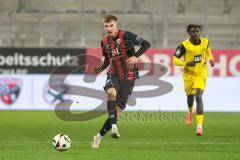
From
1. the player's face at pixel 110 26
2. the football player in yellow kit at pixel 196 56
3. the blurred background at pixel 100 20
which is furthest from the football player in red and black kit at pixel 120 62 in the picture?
the blurred background at pixel 100 20

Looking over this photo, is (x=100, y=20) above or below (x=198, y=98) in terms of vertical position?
above

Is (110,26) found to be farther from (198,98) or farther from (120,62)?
(198,98)

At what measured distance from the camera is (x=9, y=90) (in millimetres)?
22094

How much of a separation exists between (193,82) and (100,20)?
10627 mm

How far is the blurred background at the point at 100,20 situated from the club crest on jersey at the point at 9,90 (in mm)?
2100

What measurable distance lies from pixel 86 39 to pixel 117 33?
1372 centimetres

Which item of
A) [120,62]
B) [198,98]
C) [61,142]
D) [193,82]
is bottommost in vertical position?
[198,98]

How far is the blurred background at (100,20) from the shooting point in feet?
80.8

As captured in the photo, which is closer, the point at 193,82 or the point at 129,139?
the point at 129,139

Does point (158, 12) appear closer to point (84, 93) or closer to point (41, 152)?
point (84, 93)

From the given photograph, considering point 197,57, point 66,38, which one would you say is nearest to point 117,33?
point 197,57

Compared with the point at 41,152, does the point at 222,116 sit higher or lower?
lower

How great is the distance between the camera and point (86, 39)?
25234 millimetres

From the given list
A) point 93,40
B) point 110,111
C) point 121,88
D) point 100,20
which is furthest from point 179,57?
point 100,20
